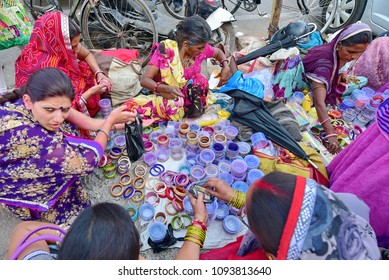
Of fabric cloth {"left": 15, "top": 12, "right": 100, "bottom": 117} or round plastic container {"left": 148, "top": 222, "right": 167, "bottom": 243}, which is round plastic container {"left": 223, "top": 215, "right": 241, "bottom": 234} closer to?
round plastic container {"left": 148, "top": 222, "right": 167, "bottom": 243}

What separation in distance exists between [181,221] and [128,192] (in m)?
0.54

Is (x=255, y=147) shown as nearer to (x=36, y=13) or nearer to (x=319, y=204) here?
(x=319, y=204)

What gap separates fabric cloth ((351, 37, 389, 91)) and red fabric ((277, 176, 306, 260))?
3321mm

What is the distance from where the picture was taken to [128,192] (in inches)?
93.1

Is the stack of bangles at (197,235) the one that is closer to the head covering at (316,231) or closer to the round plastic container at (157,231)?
the round plastic container at (157,231)

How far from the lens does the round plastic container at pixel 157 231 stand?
2002 millimetres

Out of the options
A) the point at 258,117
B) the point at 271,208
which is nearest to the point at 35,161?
the point at 271,208

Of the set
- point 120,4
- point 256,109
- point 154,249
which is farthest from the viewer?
point 120,4

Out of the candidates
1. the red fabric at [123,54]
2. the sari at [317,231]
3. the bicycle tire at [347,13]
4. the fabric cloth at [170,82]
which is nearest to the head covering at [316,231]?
the sari at [317,231]

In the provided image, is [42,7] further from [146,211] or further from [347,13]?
[347,13]

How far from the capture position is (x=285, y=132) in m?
2.63

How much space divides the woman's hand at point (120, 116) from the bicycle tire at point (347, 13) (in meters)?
4.40

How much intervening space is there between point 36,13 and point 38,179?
3672mm
